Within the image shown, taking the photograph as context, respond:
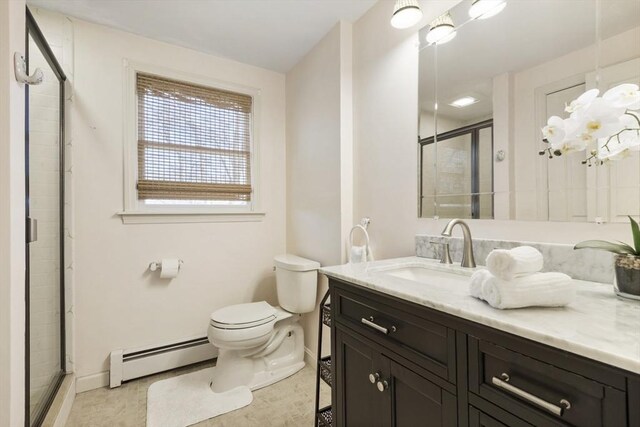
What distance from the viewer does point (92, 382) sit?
75.8 inches

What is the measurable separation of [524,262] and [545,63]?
0.82 meters

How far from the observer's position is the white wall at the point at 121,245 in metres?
1.92

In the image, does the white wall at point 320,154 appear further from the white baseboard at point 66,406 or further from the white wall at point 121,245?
the white baseboard at point 66,406

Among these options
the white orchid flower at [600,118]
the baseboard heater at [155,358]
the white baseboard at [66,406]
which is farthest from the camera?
the baseboard heater at [155,358]

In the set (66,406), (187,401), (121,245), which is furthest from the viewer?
(121,245)

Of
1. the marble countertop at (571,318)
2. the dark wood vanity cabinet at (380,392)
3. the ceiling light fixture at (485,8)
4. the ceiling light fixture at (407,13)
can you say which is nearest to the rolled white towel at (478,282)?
the marble countertop at (571,318)

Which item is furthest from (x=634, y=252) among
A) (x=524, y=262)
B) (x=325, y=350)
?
(x=325, y=350)

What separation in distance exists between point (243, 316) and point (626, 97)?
1.96 m

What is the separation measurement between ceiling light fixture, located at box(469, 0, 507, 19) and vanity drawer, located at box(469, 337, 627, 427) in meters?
1.30

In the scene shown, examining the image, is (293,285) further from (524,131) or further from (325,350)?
(524,131)

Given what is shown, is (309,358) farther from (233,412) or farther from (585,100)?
(585,100)

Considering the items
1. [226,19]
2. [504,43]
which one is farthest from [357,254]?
[226,19]

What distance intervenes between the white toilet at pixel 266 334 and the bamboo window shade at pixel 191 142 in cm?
81

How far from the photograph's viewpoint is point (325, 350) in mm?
1981
